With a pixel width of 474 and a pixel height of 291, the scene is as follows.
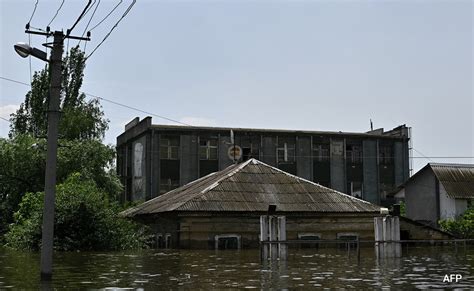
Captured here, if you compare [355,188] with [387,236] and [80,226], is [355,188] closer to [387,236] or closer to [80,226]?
[80,226]

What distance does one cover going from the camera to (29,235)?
2944 cm

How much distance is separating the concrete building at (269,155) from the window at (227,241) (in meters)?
21.3

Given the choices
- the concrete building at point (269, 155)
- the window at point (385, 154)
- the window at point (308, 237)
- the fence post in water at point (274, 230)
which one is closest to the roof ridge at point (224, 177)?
the window at point (308, 237)

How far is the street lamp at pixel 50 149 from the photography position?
1332 centimetres

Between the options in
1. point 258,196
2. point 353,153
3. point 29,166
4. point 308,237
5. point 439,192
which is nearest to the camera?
point 308,237

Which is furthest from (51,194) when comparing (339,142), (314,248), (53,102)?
(339,142)

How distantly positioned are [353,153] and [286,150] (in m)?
6.50

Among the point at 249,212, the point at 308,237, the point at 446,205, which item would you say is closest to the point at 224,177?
the point at 249,212

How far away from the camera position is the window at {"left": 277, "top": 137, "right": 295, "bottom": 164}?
184 ft

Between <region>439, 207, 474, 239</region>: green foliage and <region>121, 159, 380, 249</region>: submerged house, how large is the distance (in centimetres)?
755

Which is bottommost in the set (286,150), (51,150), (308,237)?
(308,237)

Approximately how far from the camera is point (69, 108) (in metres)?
49.8

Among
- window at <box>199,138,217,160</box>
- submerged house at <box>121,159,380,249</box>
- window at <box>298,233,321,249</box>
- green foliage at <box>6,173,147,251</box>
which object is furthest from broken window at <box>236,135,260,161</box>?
green foliage at <box>6,173,147,251</box>

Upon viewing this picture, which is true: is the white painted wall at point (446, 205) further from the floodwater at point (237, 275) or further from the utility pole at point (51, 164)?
the utility pole at point (51, 164)
